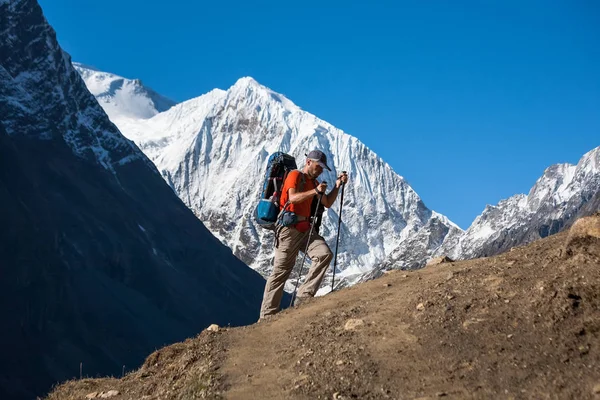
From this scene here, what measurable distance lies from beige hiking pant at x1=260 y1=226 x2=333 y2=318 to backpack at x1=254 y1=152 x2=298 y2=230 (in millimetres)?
343

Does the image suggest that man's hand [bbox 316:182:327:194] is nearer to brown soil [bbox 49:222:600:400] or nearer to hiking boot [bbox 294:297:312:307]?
hiking boot [bbox 294:297:312:307]

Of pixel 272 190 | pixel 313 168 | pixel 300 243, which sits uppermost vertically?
pixel 313 168

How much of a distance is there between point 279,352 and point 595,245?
401 centimetres

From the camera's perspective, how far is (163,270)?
168000 millimetres

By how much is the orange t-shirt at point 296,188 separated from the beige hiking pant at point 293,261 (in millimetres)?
318

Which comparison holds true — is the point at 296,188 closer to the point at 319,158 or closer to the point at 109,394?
the point at 319,158

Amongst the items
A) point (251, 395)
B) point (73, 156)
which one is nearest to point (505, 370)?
point (251, 395)

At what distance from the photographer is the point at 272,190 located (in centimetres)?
1332

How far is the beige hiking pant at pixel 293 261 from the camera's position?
12.5 metres

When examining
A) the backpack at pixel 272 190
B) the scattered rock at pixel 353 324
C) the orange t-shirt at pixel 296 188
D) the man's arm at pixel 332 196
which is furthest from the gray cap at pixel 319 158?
the scattered rock at pixel 353 324

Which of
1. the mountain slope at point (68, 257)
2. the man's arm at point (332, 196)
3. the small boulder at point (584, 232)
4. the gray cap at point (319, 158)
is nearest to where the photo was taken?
the small boulder at point (584, 232)

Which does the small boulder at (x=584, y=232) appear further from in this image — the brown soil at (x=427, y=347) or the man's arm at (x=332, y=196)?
the man's arm at (x=332, y=196)

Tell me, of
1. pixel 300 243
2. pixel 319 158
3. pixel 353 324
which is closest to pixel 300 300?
pixel 300 243

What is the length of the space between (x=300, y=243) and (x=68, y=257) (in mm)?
127204
